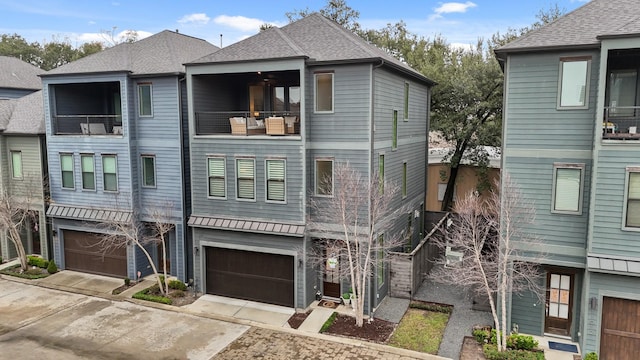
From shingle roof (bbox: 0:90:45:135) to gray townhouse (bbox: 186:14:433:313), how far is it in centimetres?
955

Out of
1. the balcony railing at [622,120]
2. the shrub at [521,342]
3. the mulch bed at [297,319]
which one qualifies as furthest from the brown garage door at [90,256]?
the balcony railing at [622,120]

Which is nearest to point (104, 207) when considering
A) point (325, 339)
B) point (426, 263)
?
point (325, 339)

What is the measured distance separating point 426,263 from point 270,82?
1016 cm

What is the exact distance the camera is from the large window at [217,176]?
16844mm

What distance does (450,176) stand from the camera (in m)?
26.1

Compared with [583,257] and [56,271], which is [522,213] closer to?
[583,257]

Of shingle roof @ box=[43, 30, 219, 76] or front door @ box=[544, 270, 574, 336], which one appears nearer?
front door @ box=[544, 270, 574, 336]

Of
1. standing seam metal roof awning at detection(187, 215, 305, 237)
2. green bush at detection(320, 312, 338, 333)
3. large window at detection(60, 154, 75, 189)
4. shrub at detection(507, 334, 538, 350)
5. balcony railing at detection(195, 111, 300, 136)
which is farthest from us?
large window at detection(60, 154, 75, 189)

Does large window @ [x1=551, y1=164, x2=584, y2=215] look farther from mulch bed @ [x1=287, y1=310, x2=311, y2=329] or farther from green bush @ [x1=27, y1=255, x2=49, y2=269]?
green bush @ [x1=27, y1=255, x2=49, y2=269]

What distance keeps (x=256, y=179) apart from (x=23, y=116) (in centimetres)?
1393

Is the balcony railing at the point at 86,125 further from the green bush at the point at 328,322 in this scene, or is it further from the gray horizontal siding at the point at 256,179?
the green bush at the point at 328,322

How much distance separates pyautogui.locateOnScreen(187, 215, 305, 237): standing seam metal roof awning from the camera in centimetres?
1566

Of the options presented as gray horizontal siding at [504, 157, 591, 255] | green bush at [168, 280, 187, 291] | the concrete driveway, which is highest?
gray horizontal siding at [504, 157, 591, 255]

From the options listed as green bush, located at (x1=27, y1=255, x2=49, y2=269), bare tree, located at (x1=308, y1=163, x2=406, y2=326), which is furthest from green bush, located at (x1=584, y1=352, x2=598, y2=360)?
green bush, located at (x1=27, y1=255, x2=49, y2=269)
